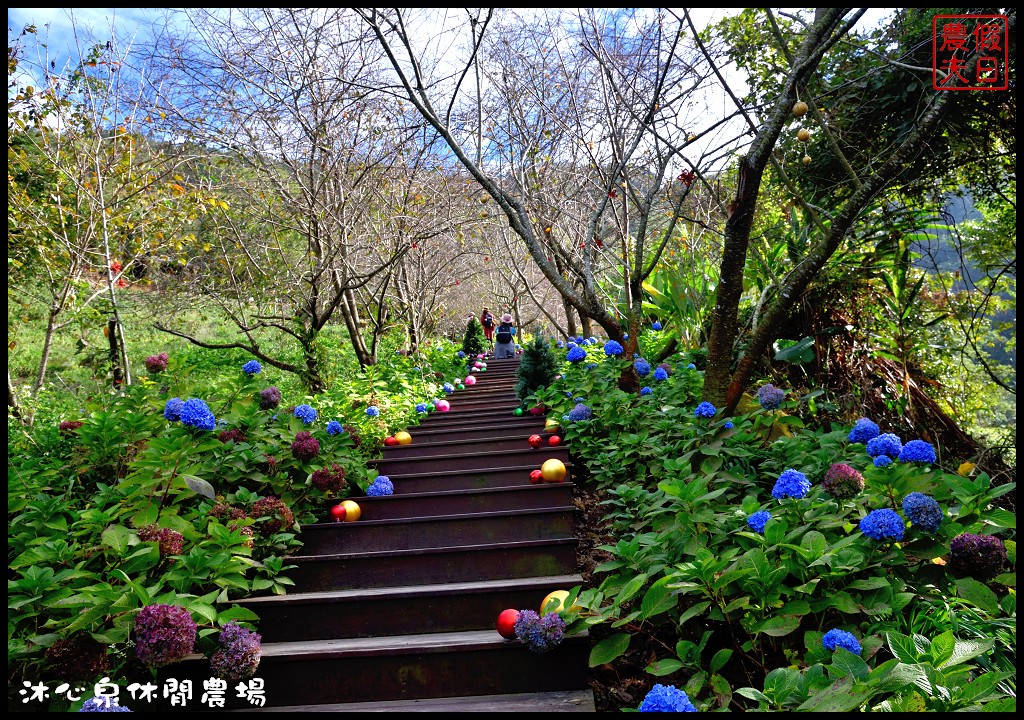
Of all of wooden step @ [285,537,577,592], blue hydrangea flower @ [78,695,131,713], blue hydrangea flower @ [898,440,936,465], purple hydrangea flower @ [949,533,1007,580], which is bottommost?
wooden step @ [285,537,577,592]

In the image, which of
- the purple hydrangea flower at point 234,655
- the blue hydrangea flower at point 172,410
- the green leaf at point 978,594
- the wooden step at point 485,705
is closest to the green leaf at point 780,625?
the green leaf at point 978,594

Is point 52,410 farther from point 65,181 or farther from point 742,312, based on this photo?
→ point 742,312

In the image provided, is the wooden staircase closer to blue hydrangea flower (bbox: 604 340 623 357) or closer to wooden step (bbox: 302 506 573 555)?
wooden step (bbox: 302 506 573 555)

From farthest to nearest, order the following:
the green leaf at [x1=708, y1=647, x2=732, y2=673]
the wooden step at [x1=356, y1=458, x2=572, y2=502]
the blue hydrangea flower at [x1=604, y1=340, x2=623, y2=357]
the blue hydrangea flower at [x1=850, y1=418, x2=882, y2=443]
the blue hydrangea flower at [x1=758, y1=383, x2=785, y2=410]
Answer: the blue hydrangea flower at [x1=604, y1=340, x2=623, y2=357], the wooden step at [x1=356, y1=458, x2=572, y2=502], the blue hydrangea flower at [x1=758, y1=383, x2=785, y2=410], the blue hydrangea flower at [x1=850, y1=418, x2=882, y2=443], the green leaf at [x1=708, y1=647, x2=732, y2=673]

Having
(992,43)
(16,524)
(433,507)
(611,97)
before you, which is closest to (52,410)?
(16,524)

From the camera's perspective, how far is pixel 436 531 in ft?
9.16

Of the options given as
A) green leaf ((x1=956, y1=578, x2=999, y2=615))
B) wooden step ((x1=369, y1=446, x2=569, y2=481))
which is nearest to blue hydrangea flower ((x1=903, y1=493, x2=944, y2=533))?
green leaf ((x1=956, y1=578, x2=999, y2=615))

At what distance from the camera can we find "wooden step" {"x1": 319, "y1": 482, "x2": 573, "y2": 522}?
3.06 metres

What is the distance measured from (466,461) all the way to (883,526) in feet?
8.73

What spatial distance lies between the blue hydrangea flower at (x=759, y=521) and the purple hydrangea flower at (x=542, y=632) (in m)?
0.66

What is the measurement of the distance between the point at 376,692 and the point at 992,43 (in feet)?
11.3

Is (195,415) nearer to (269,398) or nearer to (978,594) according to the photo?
(269,398)

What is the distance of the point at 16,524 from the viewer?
211cm

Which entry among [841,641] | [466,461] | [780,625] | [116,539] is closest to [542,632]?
[780,625]
